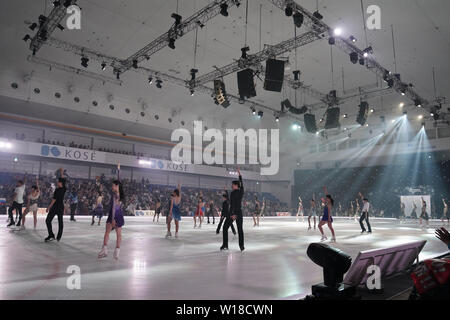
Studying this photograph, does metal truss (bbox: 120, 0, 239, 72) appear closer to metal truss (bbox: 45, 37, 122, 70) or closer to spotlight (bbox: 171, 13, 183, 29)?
spotlight (bbox: 171, 13, 183, 29)

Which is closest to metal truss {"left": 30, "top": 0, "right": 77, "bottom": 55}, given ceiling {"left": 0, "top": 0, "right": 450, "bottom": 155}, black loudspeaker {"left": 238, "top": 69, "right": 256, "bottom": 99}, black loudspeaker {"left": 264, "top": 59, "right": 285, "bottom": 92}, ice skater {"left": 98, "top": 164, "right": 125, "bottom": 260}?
→ ceiling {"left": 0, "top": 0, "right": 450, "bottom": 155}

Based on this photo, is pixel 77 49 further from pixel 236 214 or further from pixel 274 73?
pixel 236 214

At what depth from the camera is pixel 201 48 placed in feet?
55.8

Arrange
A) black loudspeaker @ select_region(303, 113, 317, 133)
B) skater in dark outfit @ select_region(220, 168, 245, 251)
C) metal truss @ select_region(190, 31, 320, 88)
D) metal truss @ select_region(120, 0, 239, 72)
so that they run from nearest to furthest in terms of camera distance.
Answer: skater in dark outfit @ select_region(220, 168, 245, 251) < metal truss @ select_region(120, 0, 239, 72) < metal truss @ select_region(190, 31, 320, 88) < black loudspeaker @ select_region(303, 113, 317, 133)

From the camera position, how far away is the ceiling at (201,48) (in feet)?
44.6

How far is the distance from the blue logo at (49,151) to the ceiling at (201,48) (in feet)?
8.69

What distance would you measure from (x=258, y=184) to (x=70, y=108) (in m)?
26.0

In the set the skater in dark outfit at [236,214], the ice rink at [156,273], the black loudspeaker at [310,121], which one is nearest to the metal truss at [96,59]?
the black loudspeaker at [310,121]

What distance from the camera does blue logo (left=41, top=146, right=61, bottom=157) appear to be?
23331 millimetres

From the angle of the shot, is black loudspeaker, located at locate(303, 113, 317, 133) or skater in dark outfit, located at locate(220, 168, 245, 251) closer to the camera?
skater in dark outfit, located at locate(220, 168, 245, 251)

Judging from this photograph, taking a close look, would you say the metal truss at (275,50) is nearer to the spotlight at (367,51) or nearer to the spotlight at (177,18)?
the spotlight at (367,51)

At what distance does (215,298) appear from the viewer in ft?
10.5

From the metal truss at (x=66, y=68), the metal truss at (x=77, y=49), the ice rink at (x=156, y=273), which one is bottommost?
the ice rink at (x=156, y=273)

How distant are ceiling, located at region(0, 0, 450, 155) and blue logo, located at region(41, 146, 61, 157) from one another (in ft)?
8.69
